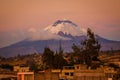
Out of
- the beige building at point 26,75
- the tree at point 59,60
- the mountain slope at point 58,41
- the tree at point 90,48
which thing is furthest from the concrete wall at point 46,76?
the tree at point 59,60

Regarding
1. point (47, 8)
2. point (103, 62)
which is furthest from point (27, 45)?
point (103, 62)

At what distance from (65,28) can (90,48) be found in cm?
151

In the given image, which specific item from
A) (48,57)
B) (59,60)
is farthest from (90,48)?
(48,57)

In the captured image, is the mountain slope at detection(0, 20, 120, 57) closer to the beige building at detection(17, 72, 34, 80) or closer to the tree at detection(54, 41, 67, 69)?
the tree at detection(54, 41, 67, 69)

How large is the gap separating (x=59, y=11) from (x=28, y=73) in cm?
204

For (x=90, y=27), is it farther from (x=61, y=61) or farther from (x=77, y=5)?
(x=61, y=61)

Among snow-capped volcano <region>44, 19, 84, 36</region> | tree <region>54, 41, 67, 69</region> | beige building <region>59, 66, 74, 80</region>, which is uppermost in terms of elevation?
snow-capped volcano <region>44, 19, 84, 36</region>

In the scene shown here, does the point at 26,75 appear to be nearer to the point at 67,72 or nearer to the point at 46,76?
the point at 46,76

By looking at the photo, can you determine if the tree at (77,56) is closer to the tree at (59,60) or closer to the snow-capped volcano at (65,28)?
the tree at (59,60)

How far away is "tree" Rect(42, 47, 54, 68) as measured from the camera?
12.5 metres

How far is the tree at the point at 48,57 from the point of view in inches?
491

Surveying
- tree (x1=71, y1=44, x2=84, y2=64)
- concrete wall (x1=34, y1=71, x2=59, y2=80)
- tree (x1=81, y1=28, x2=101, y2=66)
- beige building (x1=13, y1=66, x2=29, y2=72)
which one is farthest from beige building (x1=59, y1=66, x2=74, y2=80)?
concrete wall (x1=34, y1=71, x2=59, y2=80)

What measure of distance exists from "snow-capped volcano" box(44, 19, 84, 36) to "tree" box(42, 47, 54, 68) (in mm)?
684

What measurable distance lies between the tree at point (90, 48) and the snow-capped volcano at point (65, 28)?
496 mm
